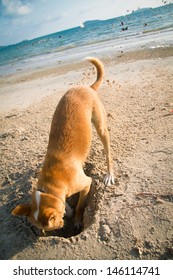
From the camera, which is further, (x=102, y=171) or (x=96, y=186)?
(x=102, y=171)

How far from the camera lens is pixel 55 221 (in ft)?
9.30

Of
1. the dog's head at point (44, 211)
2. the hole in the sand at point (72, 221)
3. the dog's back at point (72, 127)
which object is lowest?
the hole in the sand at point (72, 221)

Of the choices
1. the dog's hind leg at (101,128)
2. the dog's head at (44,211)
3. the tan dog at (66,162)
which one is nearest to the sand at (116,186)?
the dog's hind leg at (101,128)

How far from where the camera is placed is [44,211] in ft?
8.96

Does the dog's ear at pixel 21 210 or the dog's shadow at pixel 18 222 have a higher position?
the dog's ear at pixel 21 210

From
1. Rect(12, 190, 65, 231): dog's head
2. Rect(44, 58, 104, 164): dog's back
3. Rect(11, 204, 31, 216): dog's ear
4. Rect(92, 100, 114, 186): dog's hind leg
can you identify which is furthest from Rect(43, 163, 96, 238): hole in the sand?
Rect(11, 204, 31, 216): dog's ear

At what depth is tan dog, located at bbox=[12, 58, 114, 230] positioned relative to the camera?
284 cm

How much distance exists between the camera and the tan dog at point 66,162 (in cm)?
284

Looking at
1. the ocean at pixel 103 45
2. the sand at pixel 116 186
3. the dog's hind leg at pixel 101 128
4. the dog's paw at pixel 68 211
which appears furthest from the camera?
the ocean at pixel 103 45

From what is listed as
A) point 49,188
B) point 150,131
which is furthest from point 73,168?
point 150,131

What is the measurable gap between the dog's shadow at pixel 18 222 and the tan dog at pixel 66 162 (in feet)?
1.39

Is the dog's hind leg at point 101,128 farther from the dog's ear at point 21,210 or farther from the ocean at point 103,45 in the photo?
the ocean at point 103,45
